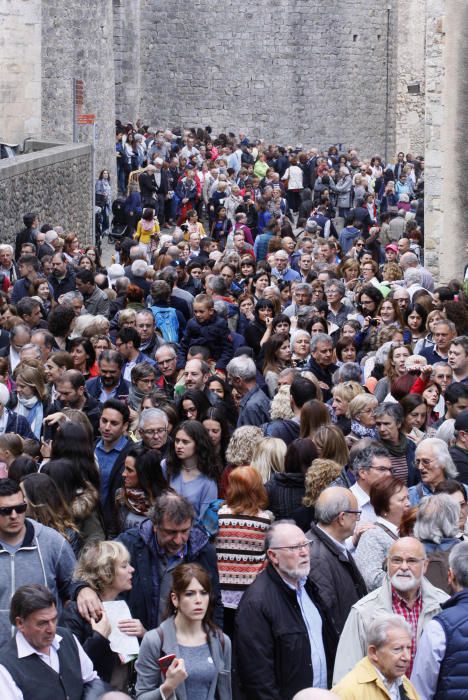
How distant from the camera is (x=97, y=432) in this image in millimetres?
10914

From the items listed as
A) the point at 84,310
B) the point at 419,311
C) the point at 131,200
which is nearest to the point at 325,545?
the point at 419,311

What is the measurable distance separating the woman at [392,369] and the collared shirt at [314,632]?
4644 millimetres

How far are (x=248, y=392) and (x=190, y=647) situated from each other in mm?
4762

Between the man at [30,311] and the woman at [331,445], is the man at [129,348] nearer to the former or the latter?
the man at [30,311]

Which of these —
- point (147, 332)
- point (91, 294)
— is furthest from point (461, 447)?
point (91, 294)

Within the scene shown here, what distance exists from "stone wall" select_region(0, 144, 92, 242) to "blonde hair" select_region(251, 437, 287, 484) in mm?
11157

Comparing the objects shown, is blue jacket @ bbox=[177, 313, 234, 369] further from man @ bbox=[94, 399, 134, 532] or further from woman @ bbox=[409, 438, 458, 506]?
woman @ bbox=[409, 438, 458, 506]

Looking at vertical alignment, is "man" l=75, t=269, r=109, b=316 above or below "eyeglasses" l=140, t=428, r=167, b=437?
below

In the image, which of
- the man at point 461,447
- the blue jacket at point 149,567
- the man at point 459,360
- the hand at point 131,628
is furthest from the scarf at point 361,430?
the hand at point 131,628

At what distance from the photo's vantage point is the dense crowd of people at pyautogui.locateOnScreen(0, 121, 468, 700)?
6770 mm

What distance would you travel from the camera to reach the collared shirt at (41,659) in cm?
625

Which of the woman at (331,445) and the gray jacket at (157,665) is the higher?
the woman at (331,445)

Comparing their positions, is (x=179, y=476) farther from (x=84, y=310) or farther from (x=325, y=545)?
(x=84, y=310)

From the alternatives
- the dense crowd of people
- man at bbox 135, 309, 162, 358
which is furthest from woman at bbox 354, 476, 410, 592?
man at bbox 135, 309, 162, 358
